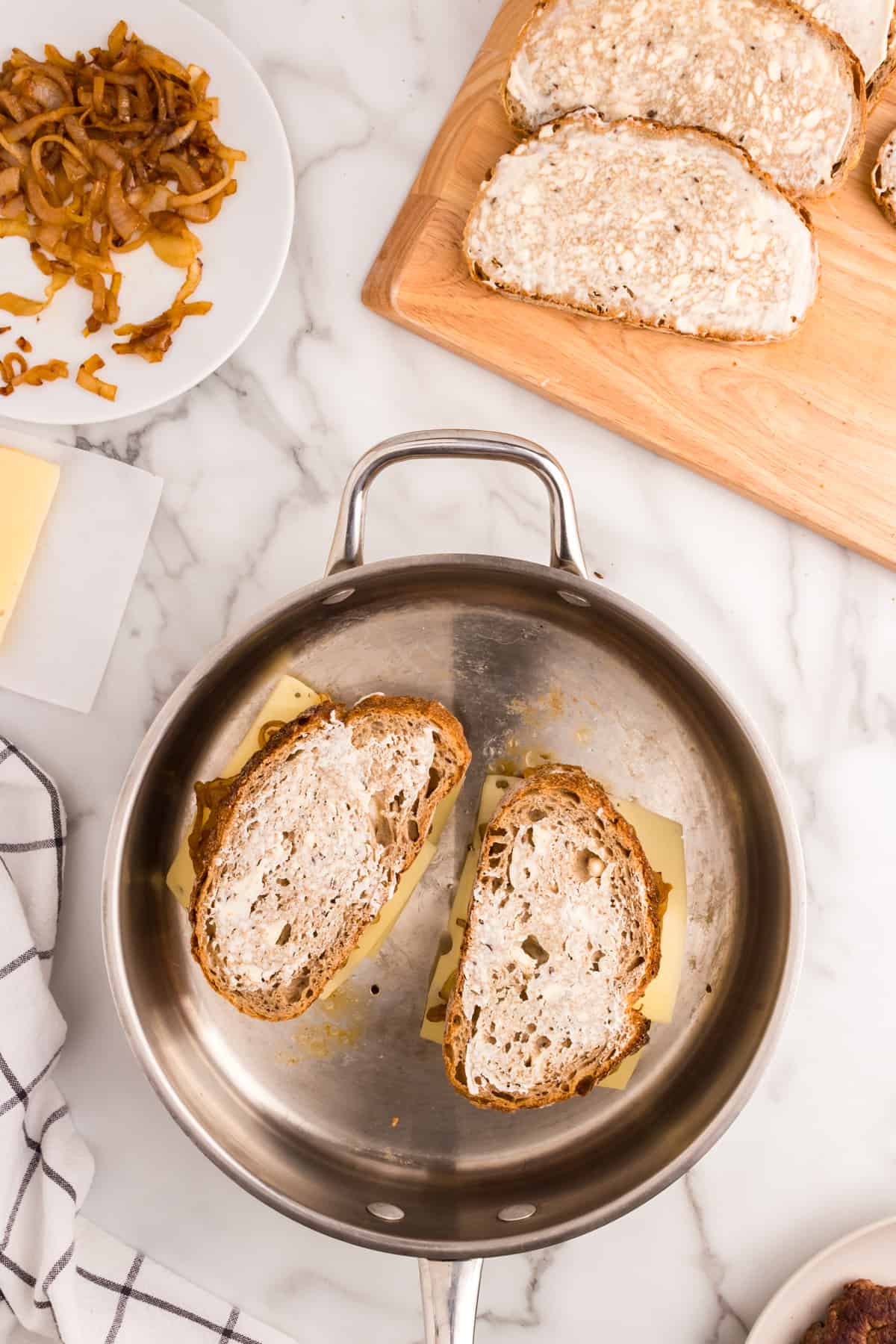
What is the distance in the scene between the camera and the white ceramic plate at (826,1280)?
1.18 meters

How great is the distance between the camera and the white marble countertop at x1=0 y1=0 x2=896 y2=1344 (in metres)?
1.23

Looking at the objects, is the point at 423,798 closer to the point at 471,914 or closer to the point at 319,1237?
the point at 471,914

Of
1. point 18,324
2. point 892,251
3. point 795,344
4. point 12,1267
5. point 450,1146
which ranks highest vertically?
point 892,251

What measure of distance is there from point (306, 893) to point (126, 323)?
660 mm

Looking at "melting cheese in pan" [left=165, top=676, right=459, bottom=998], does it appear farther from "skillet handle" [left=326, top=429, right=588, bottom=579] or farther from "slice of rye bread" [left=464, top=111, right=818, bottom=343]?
"slice of rye bread" [left=464, top=111, right=818, bottom=343]

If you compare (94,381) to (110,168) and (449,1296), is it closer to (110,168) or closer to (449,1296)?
(110,168)

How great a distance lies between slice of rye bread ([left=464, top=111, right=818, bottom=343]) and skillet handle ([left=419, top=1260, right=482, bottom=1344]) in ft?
3.25

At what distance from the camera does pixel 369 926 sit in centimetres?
114

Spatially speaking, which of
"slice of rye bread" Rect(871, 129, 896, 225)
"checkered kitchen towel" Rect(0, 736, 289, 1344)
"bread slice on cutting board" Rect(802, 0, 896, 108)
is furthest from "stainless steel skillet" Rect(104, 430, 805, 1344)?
"bread slice on cutting board" Rect(802, 0, 896, 108)

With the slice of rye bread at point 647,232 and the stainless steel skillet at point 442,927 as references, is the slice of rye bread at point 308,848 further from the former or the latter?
the slice of rye bread at point 647,232

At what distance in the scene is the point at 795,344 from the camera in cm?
119

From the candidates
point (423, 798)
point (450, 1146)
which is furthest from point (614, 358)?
point (450, 1146)

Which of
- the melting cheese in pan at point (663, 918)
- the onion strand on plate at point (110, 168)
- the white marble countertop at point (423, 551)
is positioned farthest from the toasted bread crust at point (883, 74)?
the melting cheese in pan at point (663, 918)

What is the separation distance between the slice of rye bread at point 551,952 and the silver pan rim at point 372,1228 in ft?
0.41
